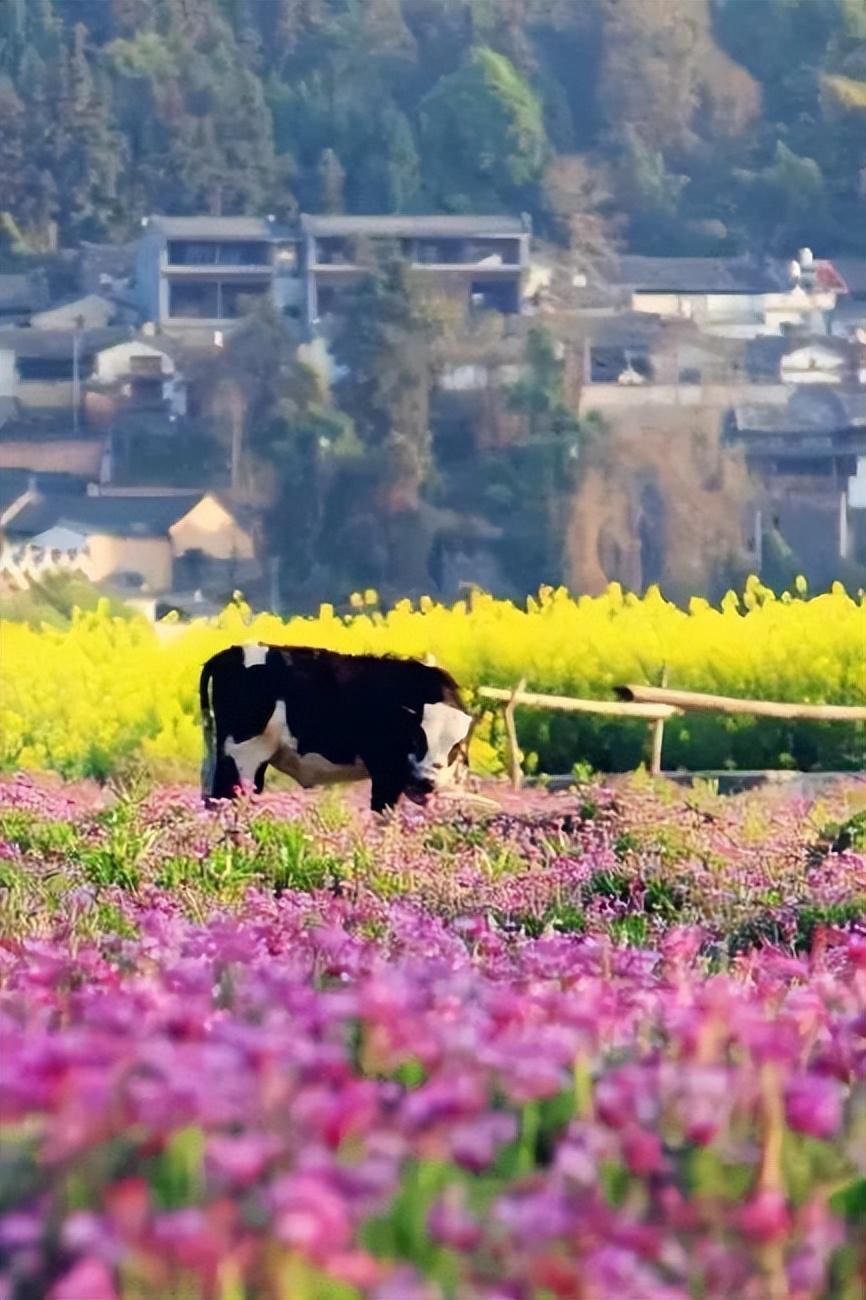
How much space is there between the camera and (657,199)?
5.71m

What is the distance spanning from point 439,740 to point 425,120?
5.64ft

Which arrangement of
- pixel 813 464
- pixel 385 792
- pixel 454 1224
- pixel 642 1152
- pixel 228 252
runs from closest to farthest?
pixel 454 1224, pixel 642 1152, pixel 385 792, pixel 228 252, pixel 813 464

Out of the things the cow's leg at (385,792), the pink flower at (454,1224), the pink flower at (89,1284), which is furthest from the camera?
the cow's leg at (385,792)

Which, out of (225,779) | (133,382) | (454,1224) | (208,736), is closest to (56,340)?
(133,382)

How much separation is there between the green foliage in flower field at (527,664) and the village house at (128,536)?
0.40 feet

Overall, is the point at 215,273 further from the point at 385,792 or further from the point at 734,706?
the point at 734,706

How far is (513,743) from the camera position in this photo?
552cm

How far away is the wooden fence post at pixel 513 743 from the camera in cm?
547

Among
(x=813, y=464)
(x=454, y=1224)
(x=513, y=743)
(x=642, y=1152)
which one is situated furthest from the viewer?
(x=813, y=464)

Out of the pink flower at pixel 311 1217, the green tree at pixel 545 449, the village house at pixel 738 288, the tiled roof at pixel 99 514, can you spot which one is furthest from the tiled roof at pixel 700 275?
the pink flower at pixel 311 1217

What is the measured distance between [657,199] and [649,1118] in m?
4.20

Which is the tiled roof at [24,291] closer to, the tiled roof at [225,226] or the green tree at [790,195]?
the tiled roof at [225,226]

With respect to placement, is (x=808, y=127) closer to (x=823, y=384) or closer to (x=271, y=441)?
(x=823, y=384)

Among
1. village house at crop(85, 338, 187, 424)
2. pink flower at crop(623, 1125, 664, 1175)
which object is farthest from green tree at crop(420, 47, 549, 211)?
pink flower at crop(623, 1125, 664, 1175)
